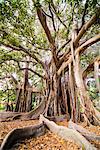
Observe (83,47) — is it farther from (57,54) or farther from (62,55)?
(57,54)

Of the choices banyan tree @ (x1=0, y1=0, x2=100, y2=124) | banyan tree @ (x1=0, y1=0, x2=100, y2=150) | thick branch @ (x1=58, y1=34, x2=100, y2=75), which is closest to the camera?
thick branch @ (x1=58, y1=34, x2=100, y2=75)

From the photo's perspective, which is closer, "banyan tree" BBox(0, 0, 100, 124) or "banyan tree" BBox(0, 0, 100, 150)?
"banyan tree" BBox(0, 0, 100, 150)

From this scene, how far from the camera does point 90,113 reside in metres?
5.31

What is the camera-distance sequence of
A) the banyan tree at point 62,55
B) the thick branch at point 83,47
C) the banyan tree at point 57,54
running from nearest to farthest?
the thick branch at point 83,47, the banyan tree at point 57,54, the banyan tree at point 62,55

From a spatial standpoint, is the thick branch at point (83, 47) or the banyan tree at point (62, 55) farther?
the banyan tree at point (62, 55)

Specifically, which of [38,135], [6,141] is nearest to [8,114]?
[38,135]

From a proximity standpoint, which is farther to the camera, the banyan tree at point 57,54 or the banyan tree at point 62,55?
the banyan tree at point 62,55

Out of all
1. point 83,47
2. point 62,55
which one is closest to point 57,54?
point 62,55

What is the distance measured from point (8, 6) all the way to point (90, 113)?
3.16 meters

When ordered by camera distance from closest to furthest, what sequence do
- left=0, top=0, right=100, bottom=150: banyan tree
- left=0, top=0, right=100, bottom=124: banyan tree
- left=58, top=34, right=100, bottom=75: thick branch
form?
1. left=58, top=34, right=100, bottom=75: thick branch
2. left=0, top=0, right=100, bottom=150: banyan tree
3. left=0, top=0, right=100, bottom=124: banyan tree

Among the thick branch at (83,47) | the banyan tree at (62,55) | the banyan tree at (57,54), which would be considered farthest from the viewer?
the banyan tree at (62,55)

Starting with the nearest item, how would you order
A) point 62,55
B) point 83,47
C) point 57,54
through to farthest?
point 83,47 → point 62,55 → point 57,54

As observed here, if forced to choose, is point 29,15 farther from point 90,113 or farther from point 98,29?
point 90,113

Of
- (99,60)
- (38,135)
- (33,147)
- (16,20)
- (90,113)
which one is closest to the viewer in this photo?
(33,147)
